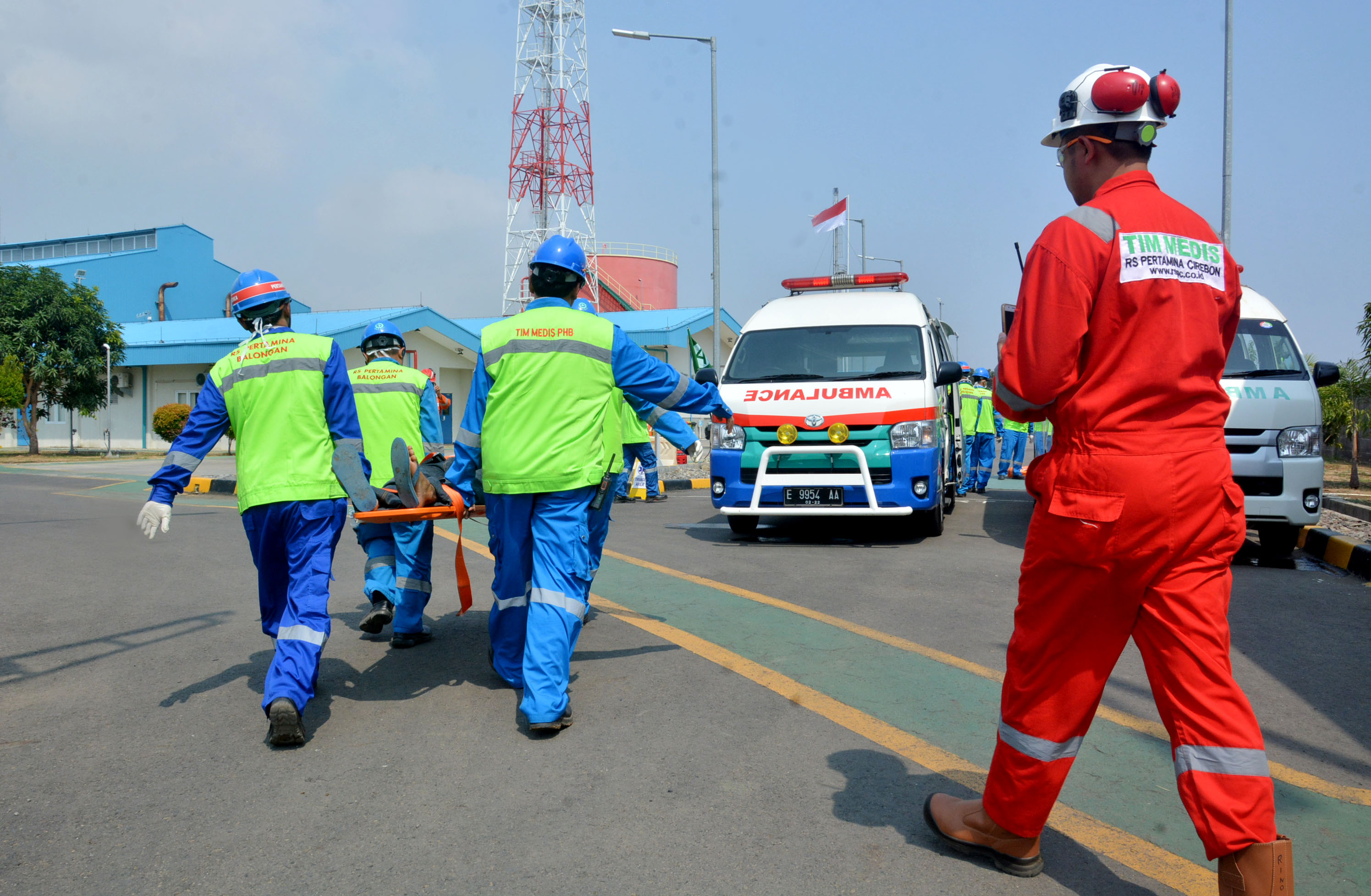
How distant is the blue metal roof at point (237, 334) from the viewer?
27.7 m

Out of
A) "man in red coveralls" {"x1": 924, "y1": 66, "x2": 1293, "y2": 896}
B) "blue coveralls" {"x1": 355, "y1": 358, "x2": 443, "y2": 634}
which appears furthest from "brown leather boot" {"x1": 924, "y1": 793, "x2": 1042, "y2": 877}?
"blue coveralls" {"x1": 355, "y1": 358, "x2": 443, "y2": 634}

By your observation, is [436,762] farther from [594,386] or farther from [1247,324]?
[1247,324]

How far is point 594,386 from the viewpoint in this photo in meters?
4.17

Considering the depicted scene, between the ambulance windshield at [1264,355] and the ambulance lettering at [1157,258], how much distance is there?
21.4 ft

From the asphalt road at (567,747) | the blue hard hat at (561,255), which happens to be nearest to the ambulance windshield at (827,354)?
the asphalt road at (567,747)

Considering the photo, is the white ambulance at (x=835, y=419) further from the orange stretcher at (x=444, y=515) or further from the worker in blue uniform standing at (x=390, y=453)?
the orange stretcher at (x=444, y=515)

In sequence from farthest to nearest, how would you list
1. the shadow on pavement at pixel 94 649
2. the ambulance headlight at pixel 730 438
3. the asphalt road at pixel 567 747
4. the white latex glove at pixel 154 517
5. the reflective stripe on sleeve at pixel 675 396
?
the ambulance headlight at pixel 730 438, the shadow on pavement at pixel 94 649, the reflective stripe on sleeve at pixel 675 396, the white latex glove at pixel 154 517, the asphalt road at pixel 567 747

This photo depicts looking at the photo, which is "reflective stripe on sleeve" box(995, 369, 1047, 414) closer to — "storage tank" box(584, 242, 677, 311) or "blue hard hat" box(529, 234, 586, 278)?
"blue hard hat" box(529, 234, 586, 278)

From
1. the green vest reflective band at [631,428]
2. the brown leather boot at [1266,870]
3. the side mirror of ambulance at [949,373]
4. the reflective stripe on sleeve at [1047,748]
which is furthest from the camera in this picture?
the side mirror of ambulance at [949,373]

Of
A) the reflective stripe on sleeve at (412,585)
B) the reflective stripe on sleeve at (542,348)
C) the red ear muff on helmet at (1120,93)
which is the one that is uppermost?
the red ear muff on helmet at (1120,93)

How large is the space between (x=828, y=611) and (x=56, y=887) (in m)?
4.29

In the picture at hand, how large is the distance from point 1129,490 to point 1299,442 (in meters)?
6.74

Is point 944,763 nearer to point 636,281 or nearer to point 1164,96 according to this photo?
point 1164,96

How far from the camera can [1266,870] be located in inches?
84.7
